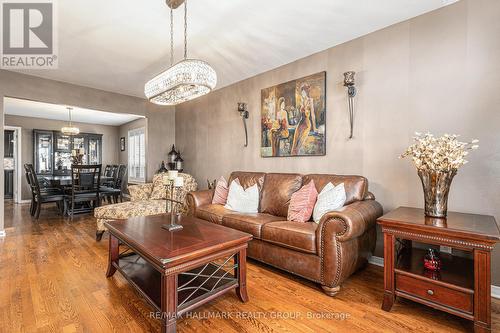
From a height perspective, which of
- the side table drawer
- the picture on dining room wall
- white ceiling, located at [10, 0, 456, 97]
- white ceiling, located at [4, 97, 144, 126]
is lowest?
the side table drawer

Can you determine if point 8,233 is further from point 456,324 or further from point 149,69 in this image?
point 456,324

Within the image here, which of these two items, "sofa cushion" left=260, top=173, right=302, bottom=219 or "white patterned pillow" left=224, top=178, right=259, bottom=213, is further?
"white patterned pillow" left=224, top=178, right=259, bottom=213

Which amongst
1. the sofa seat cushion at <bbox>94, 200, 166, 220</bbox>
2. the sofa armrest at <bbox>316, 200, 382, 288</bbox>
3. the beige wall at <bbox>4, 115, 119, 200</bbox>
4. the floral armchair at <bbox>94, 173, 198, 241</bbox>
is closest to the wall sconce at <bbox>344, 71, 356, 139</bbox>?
the sofa armrest at <bbox>316, 200, 382, 288</bbox>

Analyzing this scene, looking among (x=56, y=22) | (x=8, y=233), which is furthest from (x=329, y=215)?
(x=8, y=233)

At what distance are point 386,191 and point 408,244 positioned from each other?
0.55m

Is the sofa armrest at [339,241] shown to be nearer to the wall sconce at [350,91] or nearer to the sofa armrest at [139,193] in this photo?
the wall sconce at [350,91]

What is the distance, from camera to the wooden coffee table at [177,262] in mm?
1442

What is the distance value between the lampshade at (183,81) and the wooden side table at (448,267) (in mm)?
1856

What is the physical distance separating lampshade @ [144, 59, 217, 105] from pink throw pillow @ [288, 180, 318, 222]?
144 centimetres

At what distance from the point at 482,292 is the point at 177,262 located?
1861 millimetres

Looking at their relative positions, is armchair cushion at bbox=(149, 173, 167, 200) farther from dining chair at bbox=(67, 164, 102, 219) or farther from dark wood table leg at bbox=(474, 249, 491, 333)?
dark wood table leg at bbox=(474, 249, 491, 333)

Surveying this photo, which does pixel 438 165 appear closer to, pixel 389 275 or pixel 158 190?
pixel 389 275

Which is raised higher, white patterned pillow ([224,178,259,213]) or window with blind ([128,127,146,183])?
window with blind ([128,127,146,183])

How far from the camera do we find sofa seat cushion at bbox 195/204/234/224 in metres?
2.85
